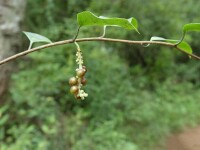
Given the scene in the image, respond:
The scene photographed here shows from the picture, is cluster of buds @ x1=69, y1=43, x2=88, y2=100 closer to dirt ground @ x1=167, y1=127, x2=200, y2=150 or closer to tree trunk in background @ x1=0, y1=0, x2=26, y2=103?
tree trunk in background @ x1=0, y1=0, x2=26, y2=103

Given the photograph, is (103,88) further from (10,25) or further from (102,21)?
(102,21)

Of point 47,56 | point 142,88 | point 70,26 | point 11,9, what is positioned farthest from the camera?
point 142,88

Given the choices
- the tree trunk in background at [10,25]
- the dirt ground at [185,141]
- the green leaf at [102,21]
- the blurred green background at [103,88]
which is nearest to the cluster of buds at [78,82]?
the green leaf at [102,21]

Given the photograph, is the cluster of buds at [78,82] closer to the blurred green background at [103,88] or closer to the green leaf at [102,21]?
the green leaf at [102,21]

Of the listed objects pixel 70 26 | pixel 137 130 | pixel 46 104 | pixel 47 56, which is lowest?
pixel 137 130

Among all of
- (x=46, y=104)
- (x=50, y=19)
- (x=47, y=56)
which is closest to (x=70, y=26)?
(x=50, y=19)

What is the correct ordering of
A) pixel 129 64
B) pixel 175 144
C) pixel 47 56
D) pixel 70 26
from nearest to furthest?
pixel 47 56 → pixel 70 26 → pixel 175 144 → pixel 129 64

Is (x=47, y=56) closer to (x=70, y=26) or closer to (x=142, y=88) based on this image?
(x=70, y=26)
